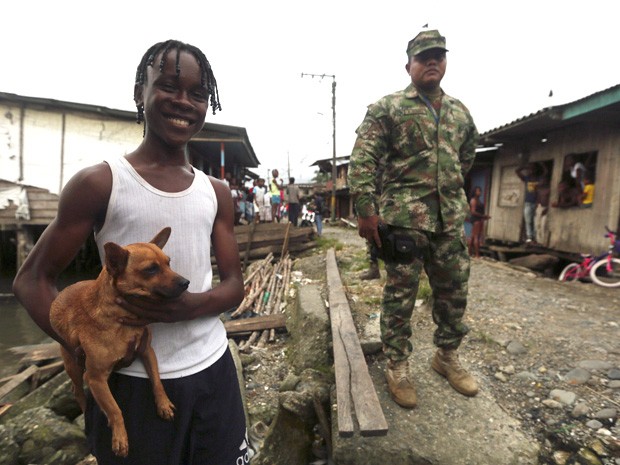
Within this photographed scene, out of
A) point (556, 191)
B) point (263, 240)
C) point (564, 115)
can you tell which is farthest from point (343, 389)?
point (556, 191)

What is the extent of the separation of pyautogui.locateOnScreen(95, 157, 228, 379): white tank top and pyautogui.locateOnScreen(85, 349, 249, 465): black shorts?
5 centimetres

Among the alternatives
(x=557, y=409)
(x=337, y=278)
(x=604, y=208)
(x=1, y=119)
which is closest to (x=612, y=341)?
(x=557, y=409)

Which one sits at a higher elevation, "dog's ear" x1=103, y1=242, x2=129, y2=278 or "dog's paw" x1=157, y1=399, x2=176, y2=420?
"dog's ear" x1=103, y1=242, x2=129, y2=278

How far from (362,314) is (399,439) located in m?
2.39

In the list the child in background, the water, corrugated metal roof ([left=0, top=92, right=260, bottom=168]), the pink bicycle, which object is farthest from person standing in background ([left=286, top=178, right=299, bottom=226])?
the pink bicycle

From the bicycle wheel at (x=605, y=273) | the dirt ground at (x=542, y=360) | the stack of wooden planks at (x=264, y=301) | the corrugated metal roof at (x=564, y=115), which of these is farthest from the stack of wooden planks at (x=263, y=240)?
the bicycle wheel at (x=605, y=273)

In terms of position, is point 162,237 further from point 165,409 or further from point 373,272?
point 373,272

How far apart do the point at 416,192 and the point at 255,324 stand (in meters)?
3.85

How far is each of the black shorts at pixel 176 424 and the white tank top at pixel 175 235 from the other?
54mm

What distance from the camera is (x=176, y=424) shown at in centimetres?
124

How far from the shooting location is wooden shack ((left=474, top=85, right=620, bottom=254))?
7070mm

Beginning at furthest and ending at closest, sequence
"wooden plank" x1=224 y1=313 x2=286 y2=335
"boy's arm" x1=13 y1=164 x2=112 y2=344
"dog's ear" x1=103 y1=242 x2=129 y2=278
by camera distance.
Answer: "wooden plank" x1=224 y1=313 x2=286 y2=335 < "boy's arm" x1=13 y1=164 x2=112 y2=344 < "dog's ear" x1=103 y1=242 x2=129 y2=278

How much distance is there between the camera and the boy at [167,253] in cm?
110

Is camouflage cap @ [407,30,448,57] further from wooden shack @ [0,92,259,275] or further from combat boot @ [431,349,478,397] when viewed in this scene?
wooden shack @ [0,92,259,275]
